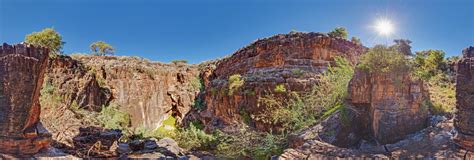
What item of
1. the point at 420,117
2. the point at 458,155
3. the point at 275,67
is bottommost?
the point at 458,155

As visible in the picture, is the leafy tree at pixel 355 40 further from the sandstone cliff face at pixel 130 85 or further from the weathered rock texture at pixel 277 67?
the sandstone cliff face at pixel 130 85

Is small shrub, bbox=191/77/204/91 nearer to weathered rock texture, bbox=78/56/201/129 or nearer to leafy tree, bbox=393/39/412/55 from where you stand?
weathered rock texture, bbox=78/56/201/129

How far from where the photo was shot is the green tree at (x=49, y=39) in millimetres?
15242

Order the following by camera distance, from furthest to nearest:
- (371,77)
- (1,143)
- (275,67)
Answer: (275,67) < (371,77) < (1,143)

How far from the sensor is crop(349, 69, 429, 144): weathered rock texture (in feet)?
19.6

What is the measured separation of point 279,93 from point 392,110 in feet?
16.5

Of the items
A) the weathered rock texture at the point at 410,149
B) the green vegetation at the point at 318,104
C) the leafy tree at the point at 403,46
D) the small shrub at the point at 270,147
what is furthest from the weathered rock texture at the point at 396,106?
the small shrub at the point at 270,147

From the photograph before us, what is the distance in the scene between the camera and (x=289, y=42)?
12.8 m

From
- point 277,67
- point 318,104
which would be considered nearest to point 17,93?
point 318,104

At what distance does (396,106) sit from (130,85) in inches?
686

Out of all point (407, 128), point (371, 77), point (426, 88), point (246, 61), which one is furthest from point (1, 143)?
point (246, 61)

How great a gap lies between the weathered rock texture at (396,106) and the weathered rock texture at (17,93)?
24.3 ft

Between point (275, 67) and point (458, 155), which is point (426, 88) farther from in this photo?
point (275, 67)

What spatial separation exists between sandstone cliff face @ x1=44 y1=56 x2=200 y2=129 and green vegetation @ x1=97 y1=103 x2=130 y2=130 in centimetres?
68
